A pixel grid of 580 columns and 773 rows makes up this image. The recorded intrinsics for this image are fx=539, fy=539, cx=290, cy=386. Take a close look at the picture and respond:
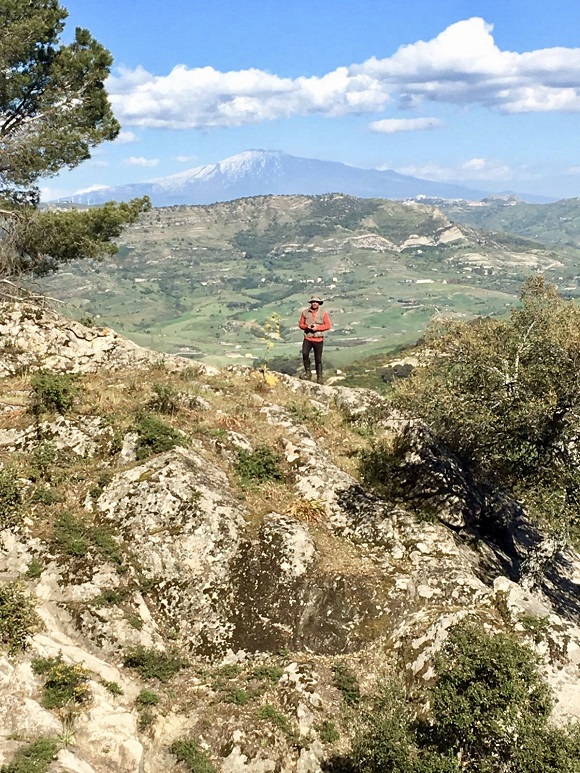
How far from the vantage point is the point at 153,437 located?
15.7 meters

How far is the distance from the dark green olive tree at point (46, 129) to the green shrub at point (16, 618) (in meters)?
18.0

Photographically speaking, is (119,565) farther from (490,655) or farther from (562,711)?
(562,711)

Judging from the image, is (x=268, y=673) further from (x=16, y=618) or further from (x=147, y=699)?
(x=16, y=618)

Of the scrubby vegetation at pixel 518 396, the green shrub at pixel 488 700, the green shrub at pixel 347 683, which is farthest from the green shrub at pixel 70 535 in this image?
the scrubby vegetation at pixel 518 396

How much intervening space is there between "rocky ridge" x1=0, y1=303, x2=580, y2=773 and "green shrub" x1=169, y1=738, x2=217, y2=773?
0.37ft

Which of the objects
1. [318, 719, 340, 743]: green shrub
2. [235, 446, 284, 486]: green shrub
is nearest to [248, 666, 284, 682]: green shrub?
[318, 719, 340, 743]: green shrub

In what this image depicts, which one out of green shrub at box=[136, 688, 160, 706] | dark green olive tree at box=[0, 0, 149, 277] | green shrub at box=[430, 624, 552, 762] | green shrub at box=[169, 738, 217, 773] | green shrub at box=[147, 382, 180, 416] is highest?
dark green olive tree at box=[0, 0, 149, 277]

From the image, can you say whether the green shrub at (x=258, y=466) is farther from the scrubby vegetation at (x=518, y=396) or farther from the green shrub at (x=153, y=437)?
the scrubby vegetation at (x=518, y=396)

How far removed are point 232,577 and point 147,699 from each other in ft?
11.2

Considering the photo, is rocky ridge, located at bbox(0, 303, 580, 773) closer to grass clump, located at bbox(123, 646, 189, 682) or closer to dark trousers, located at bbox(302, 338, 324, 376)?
grass clump, located at bbox(123, 646, 189, 682)

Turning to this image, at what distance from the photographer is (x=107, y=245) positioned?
87.0ft

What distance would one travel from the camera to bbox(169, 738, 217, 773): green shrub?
8766mm

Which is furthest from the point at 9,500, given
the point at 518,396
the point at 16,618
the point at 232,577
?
the point at 518,396

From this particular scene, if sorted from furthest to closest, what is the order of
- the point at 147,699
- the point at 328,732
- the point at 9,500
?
the point at 9,500 → the point at 147,699 → the point at 328,732
